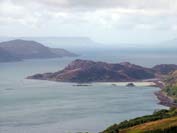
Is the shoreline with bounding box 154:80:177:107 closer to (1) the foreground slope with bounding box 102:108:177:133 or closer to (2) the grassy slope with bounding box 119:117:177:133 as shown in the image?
(1) the foreground slope with bounding box 102:108:177:133

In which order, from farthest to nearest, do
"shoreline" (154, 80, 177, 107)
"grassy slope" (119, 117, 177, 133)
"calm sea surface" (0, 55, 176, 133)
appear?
"shoreline" (154, 80, 177, 107)
"calm sea surface" (0, 55, 176, 133)
"grassy slope" (119, 117, 177, 133)

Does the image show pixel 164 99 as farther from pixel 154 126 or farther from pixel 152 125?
pixel 154 126

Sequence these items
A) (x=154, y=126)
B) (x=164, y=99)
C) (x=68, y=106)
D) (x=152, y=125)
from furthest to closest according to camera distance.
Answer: (x=164, y=99), (x=68, y=106), (x=152, y=125), (x=154, y=126)

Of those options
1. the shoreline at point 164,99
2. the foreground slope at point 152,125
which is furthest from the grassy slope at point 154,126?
the shoreline at point 164,99

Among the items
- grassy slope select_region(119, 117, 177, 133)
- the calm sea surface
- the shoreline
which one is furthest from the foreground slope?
the shoreline

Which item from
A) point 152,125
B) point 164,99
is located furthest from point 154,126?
point 164,99

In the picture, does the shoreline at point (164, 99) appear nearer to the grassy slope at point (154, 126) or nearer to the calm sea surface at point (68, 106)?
the calm sea surface at point (68, 106)

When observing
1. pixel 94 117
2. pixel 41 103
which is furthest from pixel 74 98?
pixel 94 117

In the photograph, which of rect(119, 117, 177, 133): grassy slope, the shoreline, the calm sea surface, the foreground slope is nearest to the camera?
the foreground slope

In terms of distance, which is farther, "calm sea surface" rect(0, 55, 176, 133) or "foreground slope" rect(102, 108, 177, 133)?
"calm sea surface" rect(0, 55, 176, 133)
